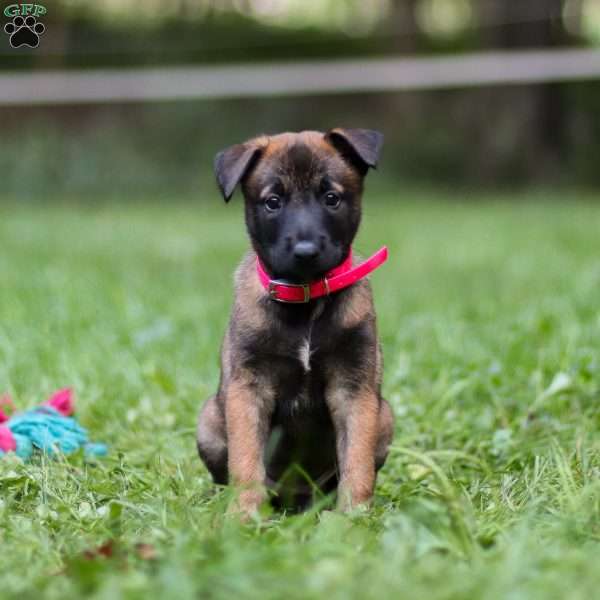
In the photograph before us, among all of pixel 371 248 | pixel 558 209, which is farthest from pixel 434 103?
pixel 371 248

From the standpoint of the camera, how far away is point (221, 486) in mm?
3420

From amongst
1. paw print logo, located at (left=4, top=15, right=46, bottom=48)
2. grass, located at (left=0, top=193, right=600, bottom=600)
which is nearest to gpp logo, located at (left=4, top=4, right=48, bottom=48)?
paw print logo, located at (left=4, top=15, right=46, bottom=48)

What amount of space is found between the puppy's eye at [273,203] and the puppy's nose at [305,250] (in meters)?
0.21

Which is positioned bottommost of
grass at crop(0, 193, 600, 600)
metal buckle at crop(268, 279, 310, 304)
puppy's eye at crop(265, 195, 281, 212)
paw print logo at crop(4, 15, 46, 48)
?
grass at crop(0, 193, 600, 600)

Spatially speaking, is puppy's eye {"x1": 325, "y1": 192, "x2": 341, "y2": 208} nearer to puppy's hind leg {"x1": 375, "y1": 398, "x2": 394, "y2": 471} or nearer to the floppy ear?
the floppy ear

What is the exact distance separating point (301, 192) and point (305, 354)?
0.49m

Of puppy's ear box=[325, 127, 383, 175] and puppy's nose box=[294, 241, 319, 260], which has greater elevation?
puppy's ear box=[325, 127, 383, 175]

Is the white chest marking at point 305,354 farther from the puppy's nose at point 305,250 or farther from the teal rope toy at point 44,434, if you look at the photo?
the teal rope toy at point 44,434

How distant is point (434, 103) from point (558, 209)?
5565mm

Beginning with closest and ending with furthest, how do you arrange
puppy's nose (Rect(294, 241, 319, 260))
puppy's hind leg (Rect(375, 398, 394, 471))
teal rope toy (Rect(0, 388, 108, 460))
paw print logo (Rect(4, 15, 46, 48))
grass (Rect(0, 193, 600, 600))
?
grass (Rect(0, 193, 600, 600)) < puppy's nose (Rect(294, 241, 319, 260)) < puppy's hind leg (Rect(375, 398, 394, 471)) < teal rope toy (Rect(0, 388, 108, 460)) < paw print logo (Rect(4, 15, 46, 48))

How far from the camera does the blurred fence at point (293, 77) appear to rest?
51.7 feet

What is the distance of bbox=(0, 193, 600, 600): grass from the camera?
231cm

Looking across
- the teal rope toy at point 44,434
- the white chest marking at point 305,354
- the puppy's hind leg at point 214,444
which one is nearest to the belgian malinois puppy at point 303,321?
the white chest marking at point 305,354

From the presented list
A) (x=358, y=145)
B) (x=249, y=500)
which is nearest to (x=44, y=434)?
(x=249, y=500)
